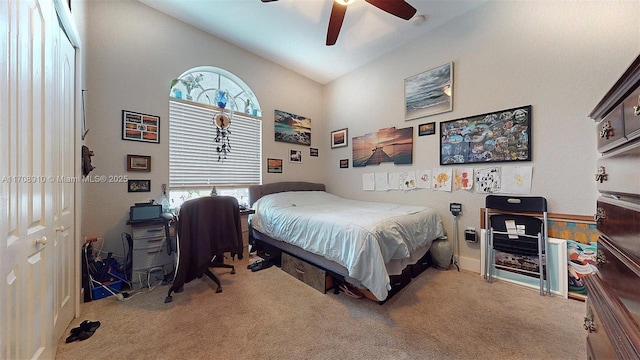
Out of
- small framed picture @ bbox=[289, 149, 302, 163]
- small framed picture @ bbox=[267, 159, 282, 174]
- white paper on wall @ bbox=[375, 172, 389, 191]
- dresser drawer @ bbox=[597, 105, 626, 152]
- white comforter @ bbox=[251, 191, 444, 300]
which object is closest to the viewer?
dresser drawer @ bbox=[597, 105, 626, 152]

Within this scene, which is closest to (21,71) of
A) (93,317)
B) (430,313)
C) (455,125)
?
(93,317)

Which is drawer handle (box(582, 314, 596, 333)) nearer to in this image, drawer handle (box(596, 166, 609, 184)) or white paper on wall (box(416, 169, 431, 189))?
drawer handle (box(596, 166, 609, 184))

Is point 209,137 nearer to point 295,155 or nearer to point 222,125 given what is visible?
point 222,125

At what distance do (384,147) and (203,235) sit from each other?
2.81m

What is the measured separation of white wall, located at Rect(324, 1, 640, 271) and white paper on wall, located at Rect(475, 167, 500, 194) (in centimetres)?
11

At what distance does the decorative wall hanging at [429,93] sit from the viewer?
2895 millimetres

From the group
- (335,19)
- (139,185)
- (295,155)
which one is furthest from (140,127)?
(335,19)

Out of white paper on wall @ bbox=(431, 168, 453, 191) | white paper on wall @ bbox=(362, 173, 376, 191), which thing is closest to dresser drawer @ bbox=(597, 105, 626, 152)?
white paper on wall @ bbox=(431, 168, 453, 191)

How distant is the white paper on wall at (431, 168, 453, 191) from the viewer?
9.40 ft

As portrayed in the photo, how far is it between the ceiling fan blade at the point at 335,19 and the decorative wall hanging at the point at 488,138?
1.80 m

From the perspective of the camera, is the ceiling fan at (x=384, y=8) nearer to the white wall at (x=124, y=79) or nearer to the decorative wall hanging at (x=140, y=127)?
the white wall at (x=124, y=79)

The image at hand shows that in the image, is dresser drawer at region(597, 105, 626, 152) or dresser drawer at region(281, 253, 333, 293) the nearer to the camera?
dresser drawer at region(597, 105, 626, 152)

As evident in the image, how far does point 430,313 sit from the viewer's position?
1813 mm

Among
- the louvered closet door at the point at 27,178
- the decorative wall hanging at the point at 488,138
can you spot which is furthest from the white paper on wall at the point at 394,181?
the louvered closet door at the point at 27,178
